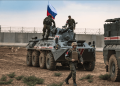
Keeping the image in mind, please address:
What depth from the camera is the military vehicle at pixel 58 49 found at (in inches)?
605

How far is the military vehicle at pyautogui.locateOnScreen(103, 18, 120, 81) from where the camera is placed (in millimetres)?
10477

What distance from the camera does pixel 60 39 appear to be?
16.8 m

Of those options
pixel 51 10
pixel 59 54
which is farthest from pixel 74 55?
pixel 51 10

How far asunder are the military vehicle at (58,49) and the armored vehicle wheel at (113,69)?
415 centimetres

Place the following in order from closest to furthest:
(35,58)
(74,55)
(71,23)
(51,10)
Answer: (74,55) < (71,23) < (35,58) < (51,10)

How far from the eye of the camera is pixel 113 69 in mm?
11016

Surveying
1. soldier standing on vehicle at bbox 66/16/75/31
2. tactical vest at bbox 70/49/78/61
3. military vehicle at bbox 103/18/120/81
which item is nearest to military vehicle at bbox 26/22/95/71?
soldier standing on vehicle at bbox 66/16/75/31

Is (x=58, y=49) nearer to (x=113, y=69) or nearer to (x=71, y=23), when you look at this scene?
(x=71, y=23)

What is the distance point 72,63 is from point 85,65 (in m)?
6.99

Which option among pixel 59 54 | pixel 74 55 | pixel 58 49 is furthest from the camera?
pixel 58 49

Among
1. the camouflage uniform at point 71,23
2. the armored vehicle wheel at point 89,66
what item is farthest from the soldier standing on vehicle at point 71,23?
the armored vehicle wheel at point 89,66

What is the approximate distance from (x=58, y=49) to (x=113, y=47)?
206 inches

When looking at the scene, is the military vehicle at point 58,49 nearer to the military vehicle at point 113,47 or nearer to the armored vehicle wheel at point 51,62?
the armored vehicle wheel at point 51,62

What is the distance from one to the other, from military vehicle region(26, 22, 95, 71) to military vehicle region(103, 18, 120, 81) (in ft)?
12.6
